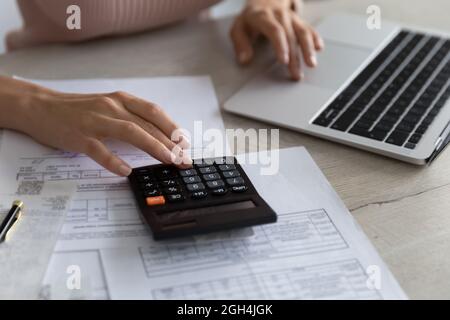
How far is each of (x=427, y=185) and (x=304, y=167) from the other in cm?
14

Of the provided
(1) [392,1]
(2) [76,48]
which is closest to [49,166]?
(2) [76,48]

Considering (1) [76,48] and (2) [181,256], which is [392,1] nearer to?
(1) [76,48]

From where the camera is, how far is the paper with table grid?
54 centimetres

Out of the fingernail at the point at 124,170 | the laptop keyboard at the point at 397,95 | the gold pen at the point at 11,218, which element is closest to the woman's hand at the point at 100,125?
the fingernail at the point at 124,170

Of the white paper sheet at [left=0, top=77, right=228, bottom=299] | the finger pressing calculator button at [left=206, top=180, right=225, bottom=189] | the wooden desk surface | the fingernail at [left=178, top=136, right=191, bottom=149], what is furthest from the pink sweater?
the finger pressing calculator button at [left=206, top=180, right=225, bottom=189]

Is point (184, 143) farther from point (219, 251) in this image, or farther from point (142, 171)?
point (219, 251)

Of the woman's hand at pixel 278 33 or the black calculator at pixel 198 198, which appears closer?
the black calculator at pixel 198 198

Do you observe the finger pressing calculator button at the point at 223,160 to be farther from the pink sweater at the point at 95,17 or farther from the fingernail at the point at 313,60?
the pink sweater at the point at 95,17

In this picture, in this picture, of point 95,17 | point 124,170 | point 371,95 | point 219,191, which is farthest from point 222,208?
point 95,17

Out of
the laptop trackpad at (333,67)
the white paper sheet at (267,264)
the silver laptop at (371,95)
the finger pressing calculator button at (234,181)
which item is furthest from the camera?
the laptop trackpad at (333,67)

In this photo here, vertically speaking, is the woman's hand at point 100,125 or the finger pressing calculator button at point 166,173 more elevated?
the woman's hand at point 100,125

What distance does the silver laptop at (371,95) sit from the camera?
2.45 ft

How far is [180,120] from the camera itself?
795 millimetres

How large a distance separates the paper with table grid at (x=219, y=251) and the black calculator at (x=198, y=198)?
2 centimetres
